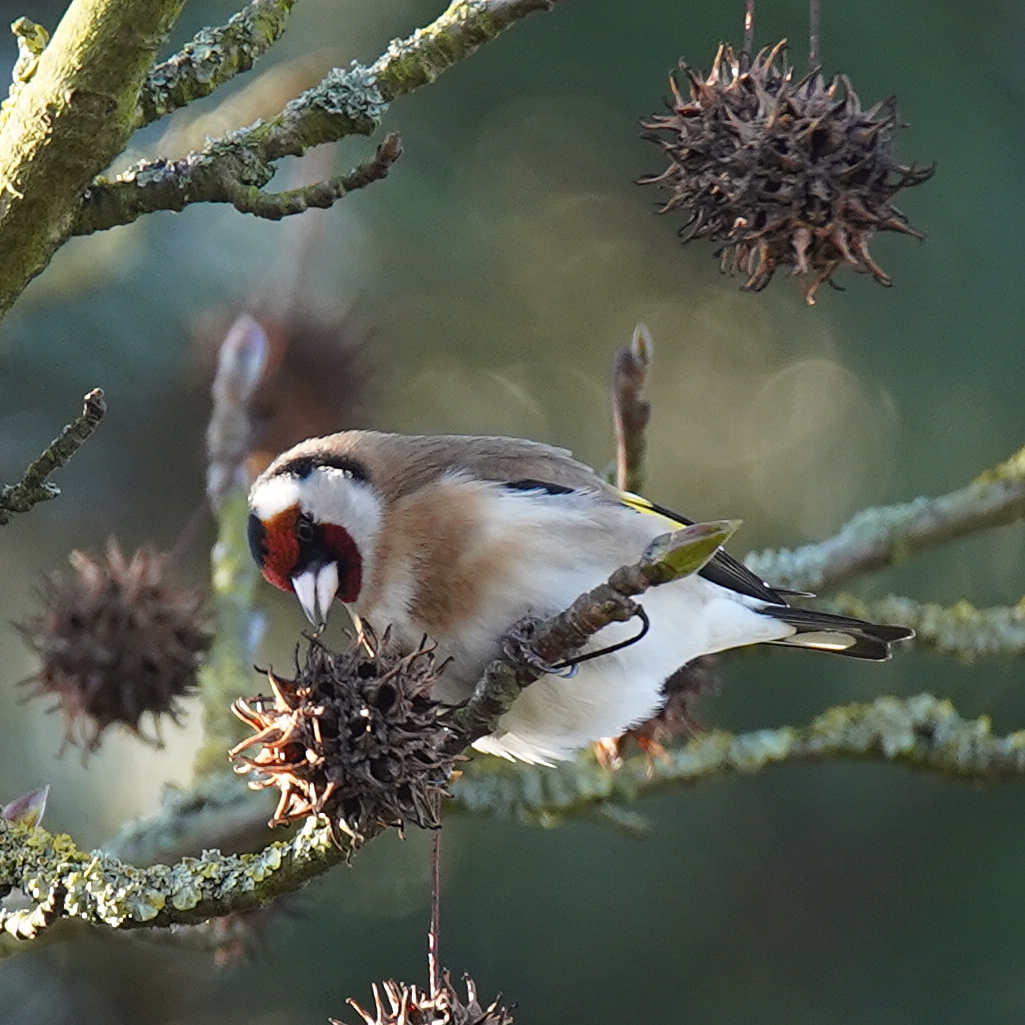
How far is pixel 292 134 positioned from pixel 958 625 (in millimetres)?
1941

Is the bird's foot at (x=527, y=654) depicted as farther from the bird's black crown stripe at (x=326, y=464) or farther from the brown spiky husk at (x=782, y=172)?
the bird's black crown stripe at (x=326, y=464)

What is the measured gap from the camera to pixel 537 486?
9.58ft

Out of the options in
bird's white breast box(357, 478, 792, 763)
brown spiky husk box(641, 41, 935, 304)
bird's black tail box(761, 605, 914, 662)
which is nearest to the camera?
brown spiky husk box(641, 41, 935, 304)

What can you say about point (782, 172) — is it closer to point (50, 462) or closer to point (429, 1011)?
point (50, 462)

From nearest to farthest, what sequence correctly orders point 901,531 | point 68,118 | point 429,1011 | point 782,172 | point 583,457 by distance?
point 68,118 → point 429,1011 → point 782,172 → point 901,531 → point 583,457

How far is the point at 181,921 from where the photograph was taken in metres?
1.87

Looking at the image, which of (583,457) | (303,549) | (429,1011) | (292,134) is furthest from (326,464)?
(583,457)

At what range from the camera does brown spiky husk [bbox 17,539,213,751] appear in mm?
3100

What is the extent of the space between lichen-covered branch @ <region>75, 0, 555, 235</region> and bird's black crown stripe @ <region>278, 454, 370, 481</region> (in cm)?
96

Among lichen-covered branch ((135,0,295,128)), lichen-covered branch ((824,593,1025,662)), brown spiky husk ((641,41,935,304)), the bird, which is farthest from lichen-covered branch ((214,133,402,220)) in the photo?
lichen-covered branch ((824,593,1025,662))

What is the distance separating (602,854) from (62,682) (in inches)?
68.5

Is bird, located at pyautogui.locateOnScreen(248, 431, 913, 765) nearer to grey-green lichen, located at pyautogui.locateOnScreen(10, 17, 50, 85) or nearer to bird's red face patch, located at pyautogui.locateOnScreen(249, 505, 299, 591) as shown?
bird's red face patch, located at pyautogui.locateOnScreen(249, 505, 299, 591)

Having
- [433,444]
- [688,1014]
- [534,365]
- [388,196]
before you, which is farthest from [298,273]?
[688,1014]

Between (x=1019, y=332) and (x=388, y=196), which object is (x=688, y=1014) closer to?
(x=1019, y=332)
